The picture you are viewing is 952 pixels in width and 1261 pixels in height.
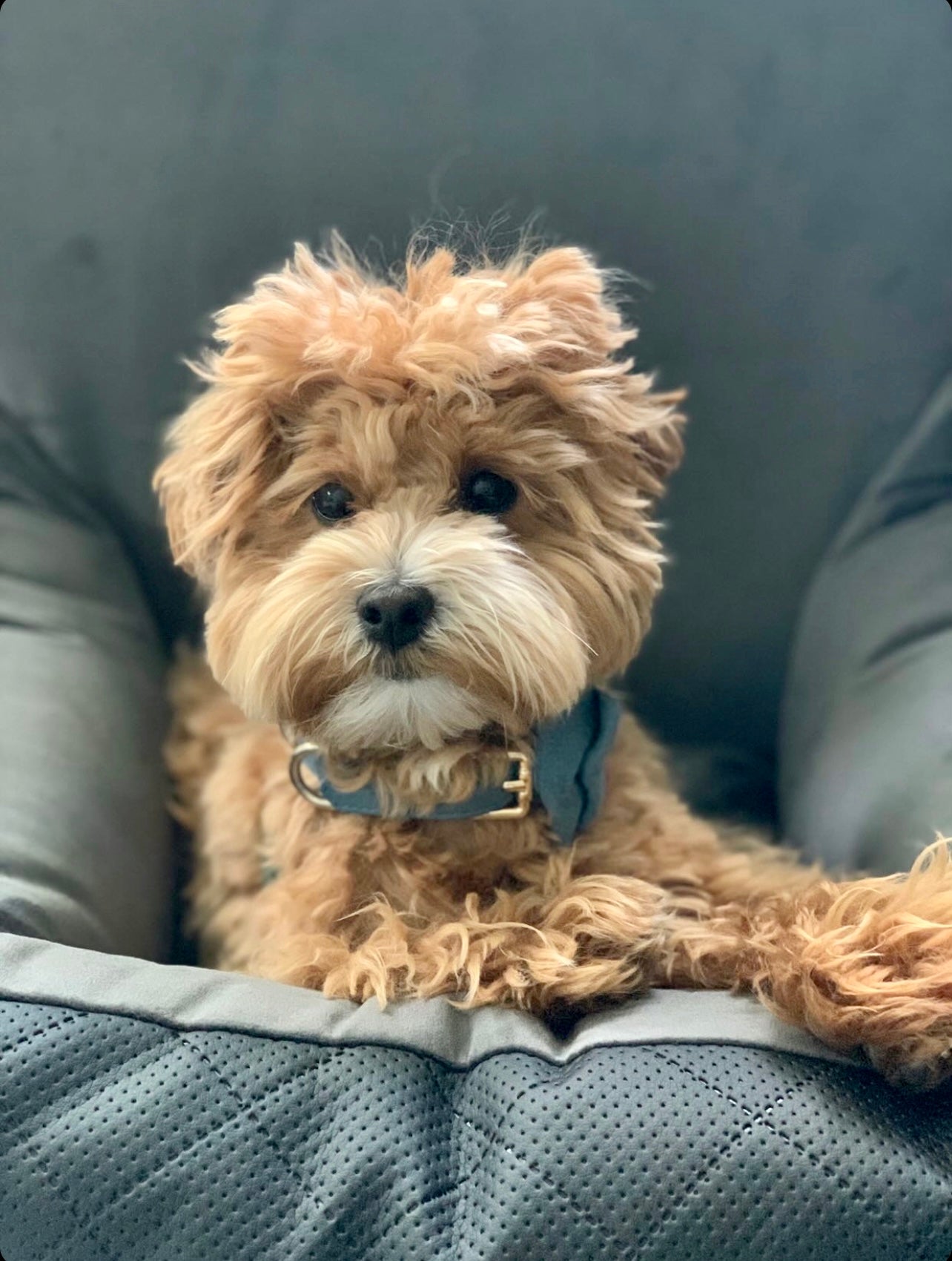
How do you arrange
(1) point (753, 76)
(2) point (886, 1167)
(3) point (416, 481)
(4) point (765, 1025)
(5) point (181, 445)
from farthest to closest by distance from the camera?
(1) point (753, 76) → (5) point (181, 445) → (3) point (416, 481) → (4) point (765, 1025) → (2) point (886, 1167)

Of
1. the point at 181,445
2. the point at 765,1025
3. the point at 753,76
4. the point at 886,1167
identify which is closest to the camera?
the point at 886,1167

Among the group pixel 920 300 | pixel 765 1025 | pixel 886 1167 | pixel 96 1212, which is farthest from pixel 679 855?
pixel 920 300

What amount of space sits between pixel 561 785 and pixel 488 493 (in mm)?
336

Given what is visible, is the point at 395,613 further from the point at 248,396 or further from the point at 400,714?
the point at 248,396

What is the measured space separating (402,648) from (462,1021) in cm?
37

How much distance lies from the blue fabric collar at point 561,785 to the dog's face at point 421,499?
0.06 meters

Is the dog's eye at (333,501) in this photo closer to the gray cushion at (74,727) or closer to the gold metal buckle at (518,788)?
the gold metal buckle at (518,788)

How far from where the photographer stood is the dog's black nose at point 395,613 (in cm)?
110

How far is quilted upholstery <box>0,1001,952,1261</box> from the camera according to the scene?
0.91m

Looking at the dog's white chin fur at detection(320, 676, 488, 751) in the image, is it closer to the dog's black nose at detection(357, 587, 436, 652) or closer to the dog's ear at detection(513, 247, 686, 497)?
the dog's black nose at detection(357, 587, 436, 652)

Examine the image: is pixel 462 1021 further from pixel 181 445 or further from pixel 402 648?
pixel 181 445

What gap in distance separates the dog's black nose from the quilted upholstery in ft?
1.29

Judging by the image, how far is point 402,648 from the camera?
3.67 feet

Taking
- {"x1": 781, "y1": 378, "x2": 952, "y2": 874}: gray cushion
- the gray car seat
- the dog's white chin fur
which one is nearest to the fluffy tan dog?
the dog's white chin fur
